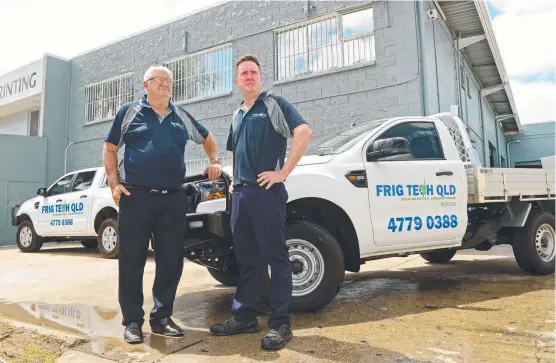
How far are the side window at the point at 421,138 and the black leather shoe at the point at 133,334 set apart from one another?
2.93 metres

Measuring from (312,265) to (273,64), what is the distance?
7.66 metres

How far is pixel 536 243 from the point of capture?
5363mm

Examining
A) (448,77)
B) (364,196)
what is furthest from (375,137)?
(448,77)

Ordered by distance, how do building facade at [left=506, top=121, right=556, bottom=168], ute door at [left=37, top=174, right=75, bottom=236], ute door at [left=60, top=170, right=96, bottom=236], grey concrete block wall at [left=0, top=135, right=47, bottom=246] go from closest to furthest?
1. ute door at [left=60, top=170, right=96, bottom=236]
2. ute door at [left=37, top=174, right=75, bottom=236]
3. grey concrete block wall at [left=0, top=135, right=47, bottom=246]
4. building facade at [left=506, top=121, right=556, bottom=168]

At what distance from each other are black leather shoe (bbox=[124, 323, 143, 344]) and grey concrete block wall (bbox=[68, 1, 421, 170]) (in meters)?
7.01

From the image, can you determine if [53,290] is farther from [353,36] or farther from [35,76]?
[35,76]

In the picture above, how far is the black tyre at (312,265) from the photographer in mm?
3498

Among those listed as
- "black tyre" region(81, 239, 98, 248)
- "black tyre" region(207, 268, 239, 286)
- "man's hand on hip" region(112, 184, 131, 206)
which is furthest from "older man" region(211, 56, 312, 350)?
"black tyre" region(81, 239, 98, 248)

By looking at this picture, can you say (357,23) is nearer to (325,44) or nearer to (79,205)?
(325,44)

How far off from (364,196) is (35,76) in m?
15.4

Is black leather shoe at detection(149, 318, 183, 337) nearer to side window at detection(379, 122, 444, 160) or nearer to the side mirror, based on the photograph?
the side mirror

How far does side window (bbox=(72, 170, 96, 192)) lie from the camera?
327 inches

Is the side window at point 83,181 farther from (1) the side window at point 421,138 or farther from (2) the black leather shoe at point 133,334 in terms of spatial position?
(1) the side window at point 421,138

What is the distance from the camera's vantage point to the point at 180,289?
5.07 meters
